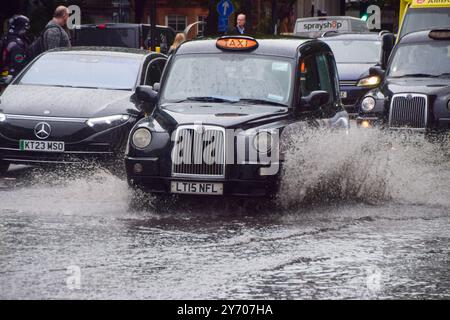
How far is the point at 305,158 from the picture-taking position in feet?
→ 39.6

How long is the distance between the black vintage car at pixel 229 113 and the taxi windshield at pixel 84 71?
2336 millimetres

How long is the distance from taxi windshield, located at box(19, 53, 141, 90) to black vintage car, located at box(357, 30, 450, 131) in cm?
368

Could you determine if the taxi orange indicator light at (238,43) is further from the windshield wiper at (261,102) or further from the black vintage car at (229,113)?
the windshield wiper at (261,102)

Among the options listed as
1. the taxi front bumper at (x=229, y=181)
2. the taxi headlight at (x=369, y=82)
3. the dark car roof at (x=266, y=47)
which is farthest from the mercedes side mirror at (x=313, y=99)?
the taxi headlight at (x=369, y=82)

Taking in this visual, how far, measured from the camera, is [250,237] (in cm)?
1040

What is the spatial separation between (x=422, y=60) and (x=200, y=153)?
7975 mm

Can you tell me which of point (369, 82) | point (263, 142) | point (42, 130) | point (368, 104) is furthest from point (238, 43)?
point (369, 82)

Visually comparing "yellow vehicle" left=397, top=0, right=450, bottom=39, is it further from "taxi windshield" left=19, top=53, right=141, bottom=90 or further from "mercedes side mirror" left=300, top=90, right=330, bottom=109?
"mercedes side mirror" left=300, top=90, right=330, bottom=109

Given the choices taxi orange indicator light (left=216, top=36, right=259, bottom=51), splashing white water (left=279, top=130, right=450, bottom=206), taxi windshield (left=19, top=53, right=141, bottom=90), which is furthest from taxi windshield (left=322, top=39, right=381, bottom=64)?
taxi orange indicator light (left=216, top=36, right=259, bottom=51)

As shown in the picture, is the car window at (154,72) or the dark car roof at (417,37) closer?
the car window at (154,72)

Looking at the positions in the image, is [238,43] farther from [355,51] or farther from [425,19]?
[355,51]

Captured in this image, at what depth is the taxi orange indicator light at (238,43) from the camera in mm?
13305

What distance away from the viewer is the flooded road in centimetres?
812
